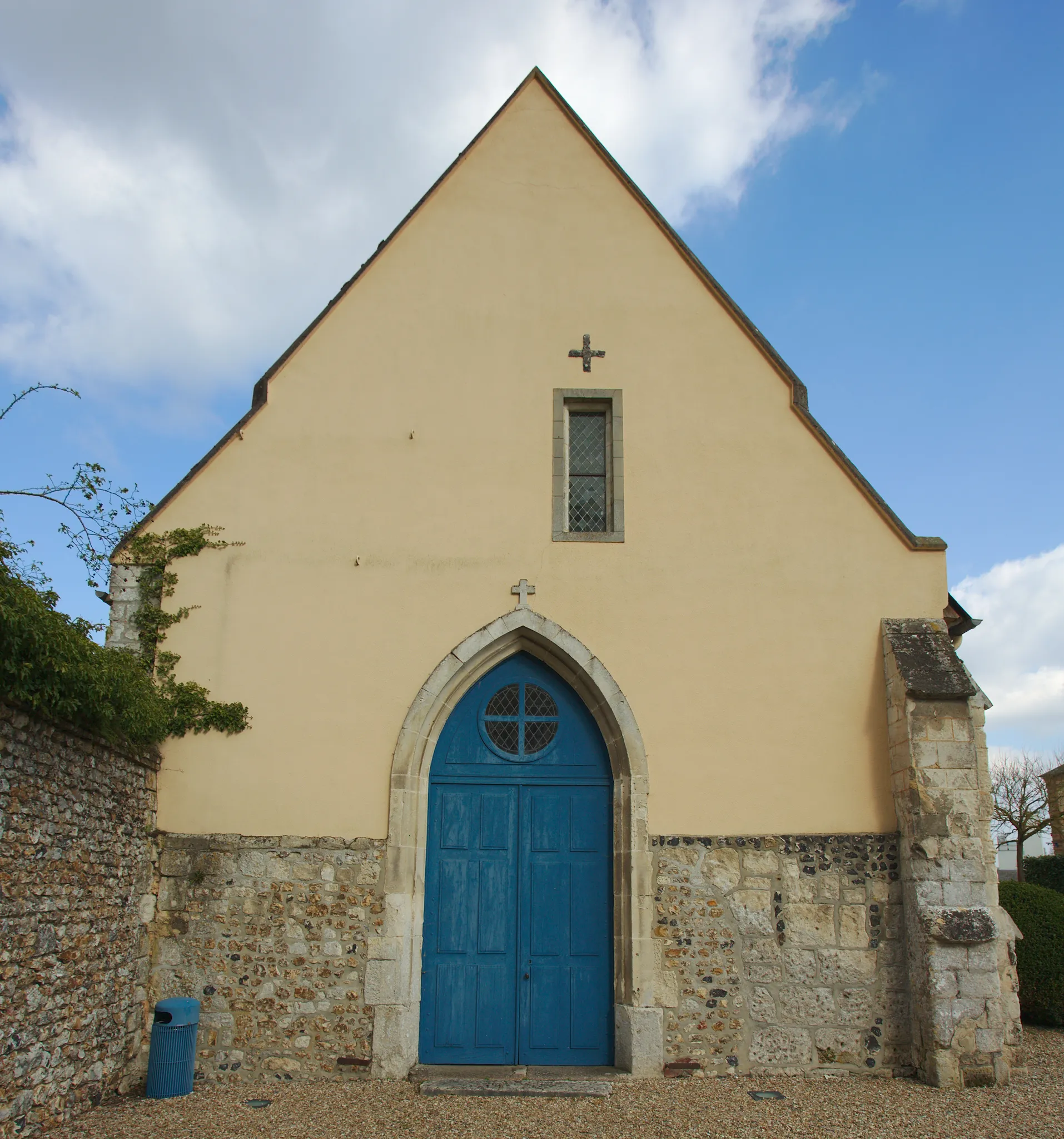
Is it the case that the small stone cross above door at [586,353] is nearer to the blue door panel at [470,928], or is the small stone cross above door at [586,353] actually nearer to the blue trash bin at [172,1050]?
the blue door panel at [470,928]

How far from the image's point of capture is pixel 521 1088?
6.63m

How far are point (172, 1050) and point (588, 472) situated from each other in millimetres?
5488

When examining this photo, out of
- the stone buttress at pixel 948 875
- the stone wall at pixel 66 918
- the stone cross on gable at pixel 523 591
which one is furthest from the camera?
the stone cross on gable at pixel 523 591

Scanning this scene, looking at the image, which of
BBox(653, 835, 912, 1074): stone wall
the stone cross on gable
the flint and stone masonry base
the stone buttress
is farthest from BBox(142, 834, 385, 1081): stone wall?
the stone buttress

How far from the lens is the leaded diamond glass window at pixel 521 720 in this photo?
788 centimetres

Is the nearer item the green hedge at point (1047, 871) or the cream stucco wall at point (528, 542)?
the cream stucco wall at point (528, 542)

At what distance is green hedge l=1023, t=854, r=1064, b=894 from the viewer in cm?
1455

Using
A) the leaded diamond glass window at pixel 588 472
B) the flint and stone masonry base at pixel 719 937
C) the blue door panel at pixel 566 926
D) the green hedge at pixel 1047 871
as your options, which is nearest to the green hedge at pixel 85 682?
the flint and stone masonry base at pixel 719 937

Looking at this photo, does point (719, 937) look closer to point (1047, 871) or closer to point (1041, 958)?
point (1041, 958)

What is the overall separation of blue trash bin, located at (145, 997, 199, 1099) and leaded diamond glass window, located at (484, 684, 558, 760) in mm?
2990

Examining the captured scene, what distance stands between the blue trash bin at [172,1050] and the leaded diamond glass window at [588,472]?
4.73 meters

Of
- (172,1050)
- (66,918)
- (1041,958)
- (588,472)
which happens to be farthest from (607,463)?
(1041,958)

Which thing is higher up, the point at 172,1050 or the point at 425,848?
the point at 425,848

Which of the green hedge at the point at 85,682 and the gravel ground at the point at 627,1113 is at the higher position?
the green hedge at the point at 85,682
